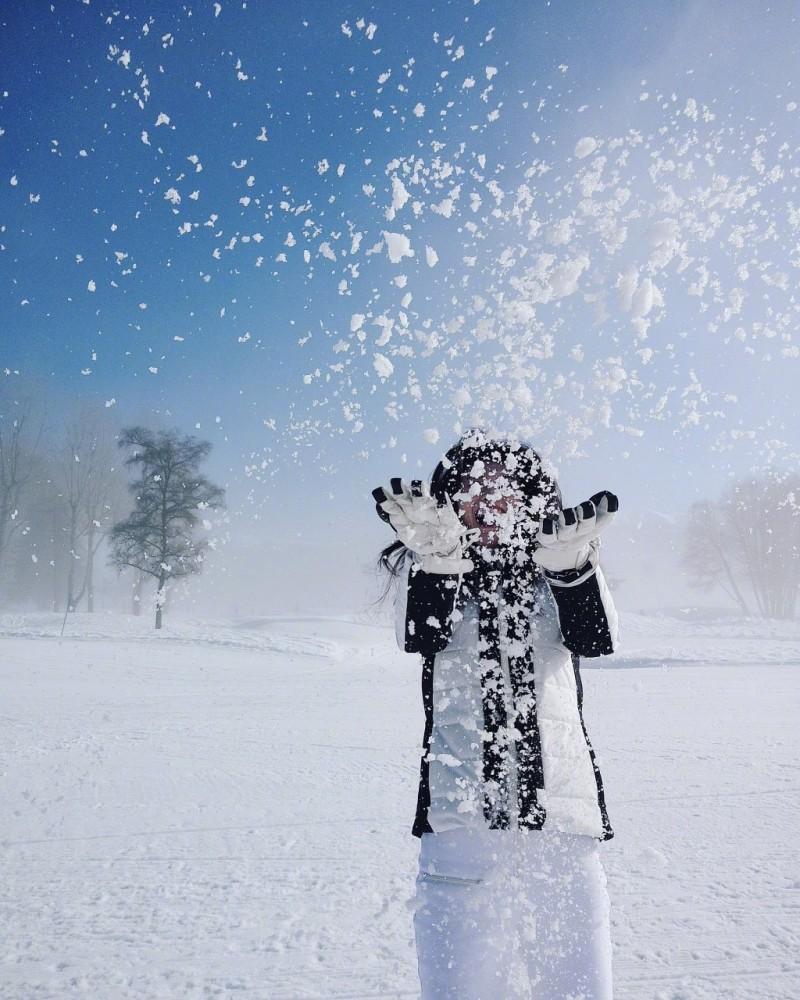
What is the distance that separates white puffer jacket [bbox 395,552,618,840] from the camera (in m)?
1.75

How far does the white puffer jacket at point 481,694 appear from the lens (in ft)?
5.73

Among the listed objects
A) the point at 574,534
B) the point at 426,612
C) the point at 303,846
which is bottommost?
the point at 303,846

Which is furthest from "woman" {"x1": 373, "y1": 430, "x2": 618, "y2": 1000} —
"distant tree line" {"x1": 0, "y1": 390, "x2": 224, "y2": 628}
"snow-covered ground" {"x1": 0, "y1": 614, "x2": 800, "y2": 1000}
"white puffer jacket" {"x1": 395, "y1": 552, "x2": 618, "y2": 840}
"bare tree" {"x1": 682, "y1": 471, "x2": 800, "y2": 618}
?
"bare tree" {"x1": 682, "y1": 471, "x2": 800, "y2": 618}

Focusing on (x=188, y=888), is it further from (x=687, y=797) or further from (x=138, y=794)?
(x=687, y=797)

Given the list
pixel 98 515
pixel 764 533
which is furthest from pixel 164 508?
pixel 764 533

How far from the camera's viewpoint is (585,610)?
1875 mm

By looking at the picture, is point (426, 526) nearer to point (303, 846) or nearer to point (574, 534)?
point (574, 534)

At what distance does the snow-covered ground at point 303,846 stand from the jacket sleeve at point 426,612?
1609 mm

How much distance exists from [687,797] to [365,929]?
119 inches

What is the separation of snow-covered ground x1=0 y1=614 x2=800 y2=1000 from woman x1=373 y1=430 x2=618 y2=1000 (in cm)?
108

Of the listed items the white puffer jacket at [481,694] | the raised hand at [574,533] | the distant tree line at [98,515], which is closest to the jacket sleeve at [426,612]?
the white puffer jacket at [481,694]

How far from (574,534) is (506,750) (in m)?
0.67

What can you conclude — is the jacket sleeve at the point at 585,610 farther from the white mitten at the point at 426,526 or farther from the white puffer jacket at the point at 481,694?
the white mitten at the point at 426,526

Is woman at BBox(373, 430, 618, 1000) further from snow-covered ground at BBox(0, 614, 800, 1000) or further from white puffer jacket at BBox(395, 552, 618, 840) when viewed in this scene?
snow-covered ground at BBox(0, 614, 800, 1000)
